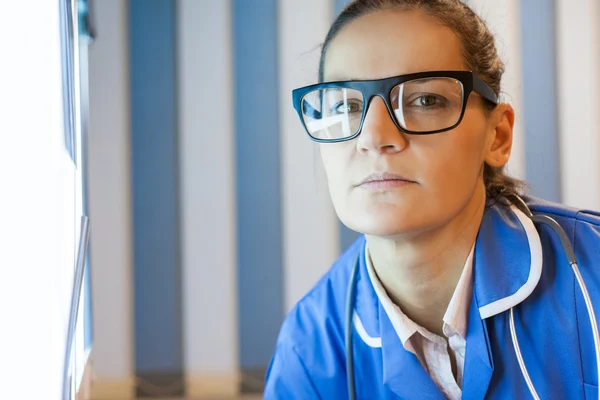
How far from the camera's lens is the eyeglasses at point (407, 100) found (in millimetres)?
820

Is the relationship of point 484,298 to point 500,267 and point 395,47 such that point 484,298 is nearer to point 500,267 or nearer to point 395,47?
point 500,267

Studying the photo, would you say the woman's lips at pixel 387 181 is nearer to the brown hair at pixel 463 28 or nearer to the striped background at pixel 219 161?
the brown hair at pixel 463 28

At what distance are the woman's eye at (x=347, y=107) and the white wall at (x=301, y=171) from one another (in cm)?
79

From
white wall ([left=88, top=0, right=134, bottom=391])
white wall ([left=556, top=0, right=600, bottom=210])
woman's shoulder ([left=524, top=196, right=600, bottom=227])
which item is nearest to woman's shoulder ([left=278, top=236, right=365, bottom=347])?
woman's shoulder ([left=524, top=196, right=600, bottom=227])

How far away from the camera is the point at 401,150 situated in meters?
0.82

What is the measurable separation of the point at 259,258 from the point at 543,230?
0.93 m

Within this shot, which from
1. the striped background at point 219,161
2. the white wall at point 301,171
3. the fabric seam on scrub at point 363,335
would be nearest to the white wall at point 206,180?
the striped background at point 219,161

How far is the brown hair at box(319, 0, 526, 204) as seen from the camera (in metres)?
0.91

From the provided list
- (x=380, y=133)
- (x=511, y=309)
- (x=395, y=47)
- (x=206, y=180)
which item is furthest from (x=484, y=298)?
(x=206, y=180)

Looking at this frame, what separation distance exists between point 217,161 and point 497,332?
1037mm

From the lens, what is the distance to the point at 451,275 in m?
0.95

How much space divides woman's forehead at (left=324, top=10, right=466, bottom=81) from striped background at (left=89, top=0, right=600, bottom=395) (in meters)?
0.78

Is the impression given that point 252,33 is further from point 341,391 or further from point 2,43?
point 2,43

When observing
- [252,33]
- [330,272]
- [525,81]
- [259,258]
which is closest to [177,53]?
[252,33]
